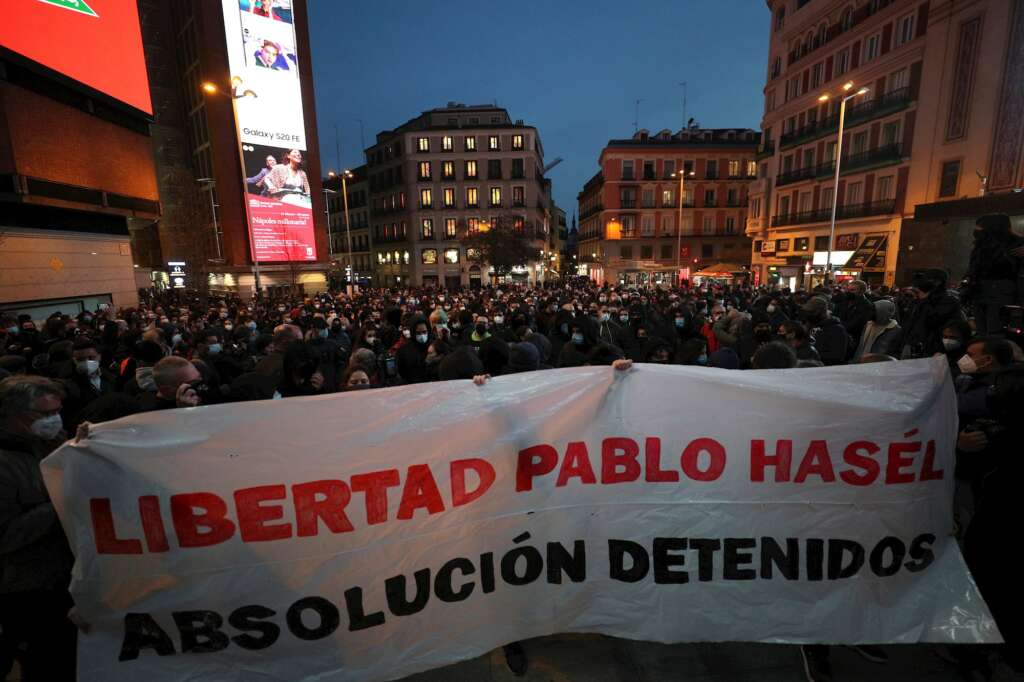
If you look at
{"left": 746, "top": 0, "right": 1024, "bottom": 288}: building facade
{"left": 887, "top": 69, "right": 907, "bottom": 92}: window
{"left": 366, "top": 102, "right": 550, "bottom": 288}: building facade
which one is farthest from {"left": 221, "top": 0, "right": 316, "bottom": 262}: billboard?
{"left": 887, "top": 69, "right": 907, "bottom": 92}: window

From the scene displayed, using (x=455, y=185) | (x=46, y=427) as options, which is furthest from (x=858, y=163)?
(x=455, y=185)

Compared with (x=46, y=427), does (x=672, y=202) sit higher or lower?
higher

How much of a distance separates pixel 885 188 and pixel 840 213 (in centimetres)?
278

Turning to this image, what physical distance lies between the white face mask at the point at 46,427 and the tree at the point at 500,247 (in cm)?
3972

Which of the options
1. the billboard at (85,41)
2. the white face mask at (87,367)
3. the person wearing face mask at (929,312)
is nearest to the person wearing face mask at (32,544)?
the white face mask at (87,367)

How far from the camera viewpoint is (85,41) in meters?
16.3

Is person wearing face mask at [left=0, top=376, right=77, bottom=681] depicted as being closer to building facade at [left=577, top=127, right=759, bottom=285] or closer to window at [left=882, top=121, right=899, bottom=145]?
window at [left=882, top=121, right=899, bottom=145]

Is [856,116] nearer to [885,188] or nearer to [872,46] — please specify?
[872,46]

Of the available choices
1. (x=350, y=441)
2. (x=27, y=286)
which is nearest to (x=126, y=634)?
(x=350, y=441)

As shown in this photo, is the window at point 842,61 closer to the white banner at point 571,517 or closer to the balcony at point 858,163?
the balcony at point 858,163

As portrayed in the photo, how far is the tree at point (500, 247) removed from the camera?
41344 millimetres

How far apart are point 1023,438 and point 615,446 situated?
2.10 m

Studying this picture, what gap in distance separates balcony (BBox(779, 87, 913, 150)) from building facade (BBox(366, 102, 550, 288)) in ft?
77.8

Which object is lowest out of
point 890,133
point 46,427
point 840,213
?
point 46,427
